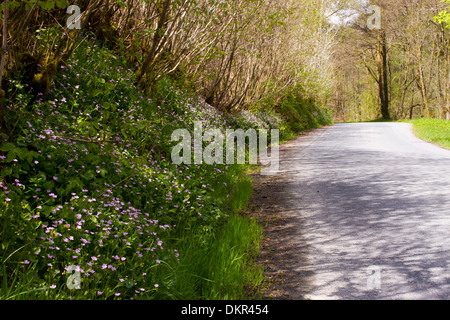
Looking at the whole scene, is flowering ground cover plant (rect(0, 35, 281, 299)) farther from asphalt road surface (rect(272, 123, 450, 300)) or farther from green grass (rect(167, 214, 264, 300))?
asphalt road surface (rect(272, 123, 450, 300))

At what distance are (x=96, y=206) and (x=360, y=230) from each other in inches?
130

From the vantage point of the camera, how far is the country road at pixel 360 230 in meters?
3.97

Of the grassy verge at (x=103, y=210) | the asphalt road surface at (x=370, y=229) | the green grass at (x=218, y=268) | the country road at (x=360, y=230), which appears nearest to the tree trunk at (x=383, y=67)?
the asphalt road surface at (x=370, y=229)

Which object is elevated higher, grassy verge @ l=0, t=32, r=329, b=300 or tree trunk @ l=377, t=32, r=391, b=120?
tree trunk @ l=377, t=32, r=391, b=120

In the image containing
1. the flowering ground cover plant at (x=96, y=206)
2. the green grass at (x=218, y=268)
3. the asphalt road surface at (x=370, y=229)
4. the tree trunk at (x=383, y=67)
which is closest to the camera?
the flowering ground cover plant at (x=96, y=206)

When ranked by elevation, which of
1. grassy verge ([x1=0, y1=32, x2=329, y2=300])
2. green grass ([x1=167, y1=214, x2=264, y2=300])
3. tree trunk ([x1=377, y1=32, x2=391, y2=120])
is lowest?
green grass ([x1=167, y1=214, x2=264, y2=300])

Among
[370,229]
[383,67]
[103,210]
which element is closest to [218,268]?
[103,210]

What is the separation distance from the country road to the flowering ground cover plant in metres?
0.62

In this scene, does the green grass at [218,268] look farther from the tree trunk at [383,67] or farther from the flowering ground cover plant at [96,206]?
the tree trunk at [383,67]

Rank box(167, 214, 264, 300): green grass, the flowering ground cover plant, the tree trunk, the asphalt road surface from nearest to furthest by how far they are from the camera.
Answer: the flowering ground cover plant < box(167, 214, 264, 300): green grass < the asphalt road surface < the tree trunk

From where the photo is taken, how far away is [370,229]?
5430 mm


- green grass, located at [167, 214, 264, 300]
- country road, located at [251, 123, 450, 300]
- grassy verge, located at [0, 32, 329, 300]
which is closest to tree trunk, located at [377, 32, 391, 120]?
country road, located at [251, 123, 450, 300]

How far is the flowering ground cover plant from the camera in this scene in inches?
127
